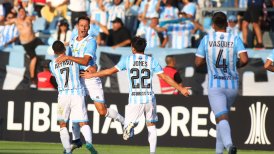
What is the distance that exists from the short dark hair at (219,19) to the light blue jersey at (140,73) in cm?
135

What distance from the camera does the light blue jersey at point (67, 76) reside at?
15898 millimetres

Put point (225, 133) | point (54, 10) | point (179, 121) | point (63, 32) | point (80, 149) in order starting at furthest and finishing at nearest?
point (54, 10) → point (63, 32) → point (179, 121) → point (80, 149) → point (225, 133)

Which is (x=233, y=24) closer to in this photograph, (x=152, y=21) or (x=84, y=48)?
(x=152, y=21)

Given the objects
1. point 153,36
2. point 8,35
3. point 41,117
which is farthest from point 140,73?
point 8,35


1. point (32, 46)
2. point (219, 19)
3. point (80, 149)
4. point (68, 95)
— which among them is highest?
point (219, 19)

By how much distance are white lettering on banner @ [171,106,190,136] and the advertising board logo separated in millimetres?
1342

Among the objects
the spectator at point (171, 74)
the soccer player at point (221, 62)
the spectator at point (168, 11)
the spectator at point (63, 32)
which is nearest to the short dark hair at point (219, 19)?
the soccer player at point (221, 62)

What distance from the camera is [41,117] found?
72.0 ft

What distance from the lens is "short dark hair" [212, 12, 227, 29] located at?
14.4 m

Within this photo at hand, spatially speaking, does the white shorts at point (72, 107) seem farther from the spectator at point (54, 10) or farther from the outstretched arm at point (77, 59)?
the spectator at point (54, 10)

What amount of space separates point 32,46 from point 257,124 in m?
6.68

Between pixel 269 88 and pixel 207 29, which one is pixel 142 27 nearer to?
pixel 207 29

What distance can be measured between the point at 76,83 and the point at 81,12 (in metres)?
9.95

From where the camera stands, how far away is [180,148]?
20781mm
